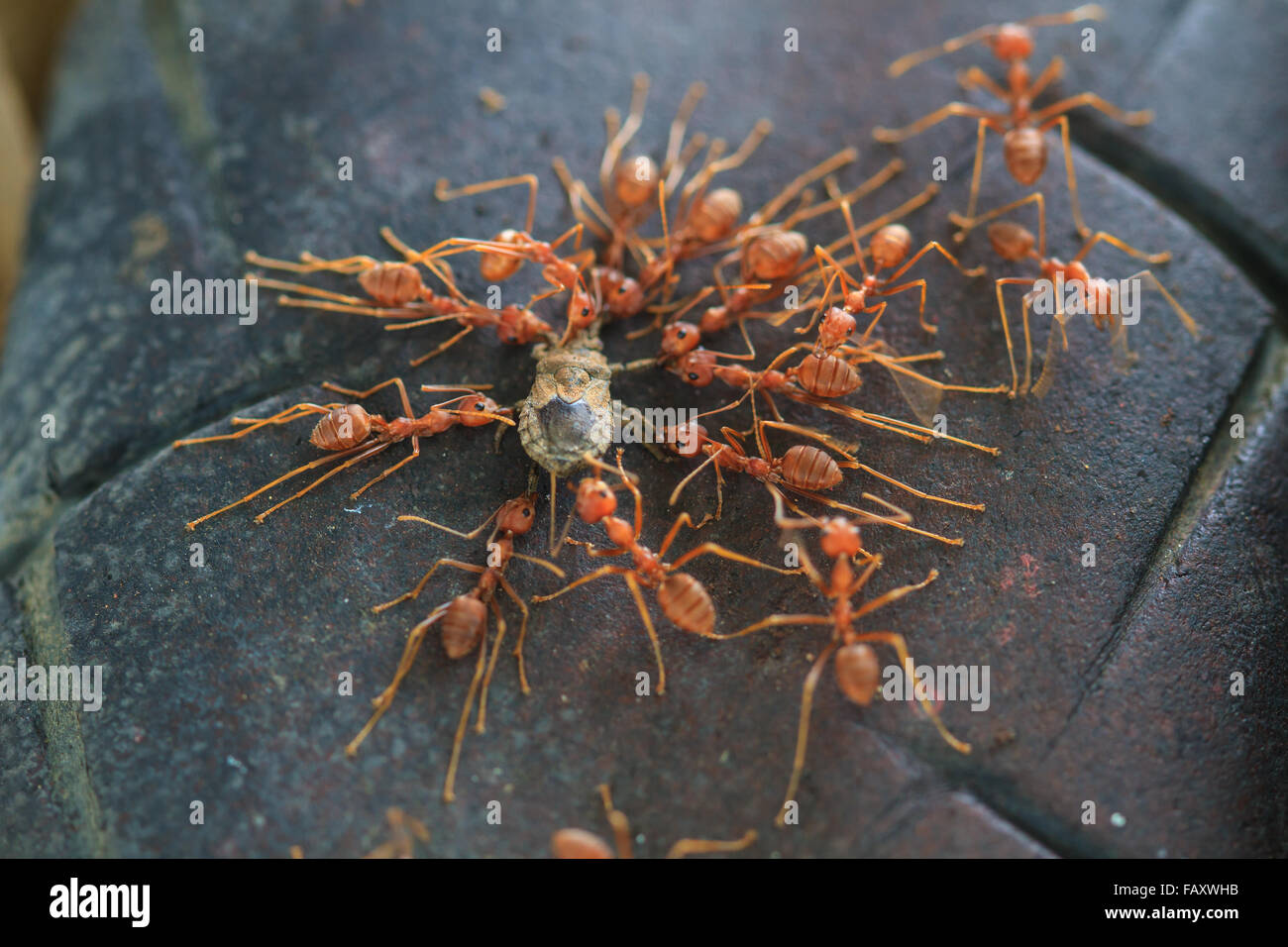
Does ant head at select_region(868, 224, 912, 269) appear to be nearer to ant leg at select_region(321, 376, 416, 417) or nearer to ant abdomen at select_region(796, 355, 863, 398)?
ant abdomen at select_region(796, 355, 863, 398)

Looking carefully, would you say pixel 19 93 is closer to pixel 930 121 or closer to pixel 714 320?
pixel 714 320

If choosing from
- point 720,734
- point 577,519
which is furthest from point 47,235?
point 720,734

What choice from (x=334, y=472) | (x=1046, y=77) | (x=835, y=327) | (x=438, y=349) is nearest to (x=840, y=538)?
(x=835, y=327)

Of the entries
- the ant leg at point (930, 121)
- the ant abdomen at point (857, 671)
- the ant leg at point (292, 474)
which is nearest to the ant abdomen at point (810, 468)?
the ant abdomen at point (857, 671)

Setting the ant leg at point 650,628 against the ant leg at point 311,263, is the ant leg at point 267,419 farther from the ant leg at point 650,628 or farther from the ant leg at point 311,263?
the ant leg at point 650,628
